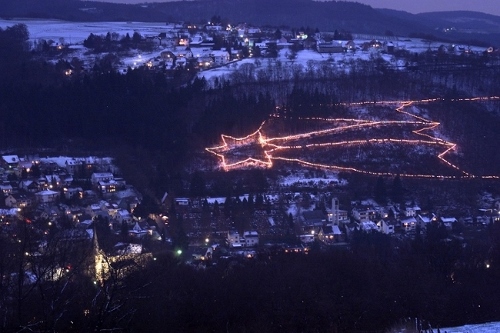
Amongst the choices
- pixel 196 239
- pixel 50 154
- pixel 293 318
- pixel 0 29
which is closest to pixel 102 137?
pixel 50 154

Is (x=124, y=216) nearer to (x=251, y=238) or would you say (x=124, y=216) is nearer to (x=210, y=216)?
(x=210, y=216)

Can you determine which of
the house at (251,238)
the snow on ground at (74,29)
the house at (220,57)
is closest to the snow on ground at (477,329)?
the house at (251,238)

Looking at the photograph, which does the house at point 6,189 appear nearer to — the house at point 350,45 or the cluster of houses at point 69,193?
the cluster of houses at point 69,193

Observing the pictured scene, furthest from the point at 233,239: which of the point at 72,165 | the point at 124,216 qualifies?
the point at 72,165

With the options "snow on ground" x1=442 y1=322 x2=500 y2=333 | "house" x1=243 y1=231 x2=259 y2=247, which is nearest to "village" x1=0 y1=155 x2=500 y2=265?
"house" x1=243 y1=231 x2=259 y2=247

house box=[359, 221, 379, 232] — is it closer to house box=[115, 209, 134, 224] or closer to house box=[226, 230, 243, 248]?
house box=[226, 230, 243, 248]
